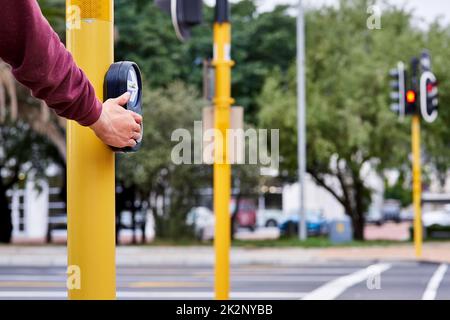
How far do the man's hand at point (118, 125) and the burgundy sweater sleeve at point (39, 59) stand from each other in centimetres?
21

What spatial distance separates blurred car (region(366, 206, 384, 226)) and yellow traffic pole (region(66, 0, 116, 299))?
49042mm

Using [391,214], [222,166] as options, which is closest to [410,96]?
[222,166]

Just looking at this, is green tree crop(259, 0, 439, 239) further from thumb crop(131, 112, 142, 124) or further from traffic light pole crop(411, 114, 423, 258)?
thumb crop(131, 112, 142, 124)

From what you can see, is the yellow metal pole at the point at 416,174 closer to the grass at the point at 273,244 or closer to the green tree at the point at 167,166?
Answer: the grass at the point at 273,244

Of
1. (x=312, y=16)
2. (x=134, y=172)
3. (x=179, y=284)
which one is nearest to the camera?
(x=179, y=284)

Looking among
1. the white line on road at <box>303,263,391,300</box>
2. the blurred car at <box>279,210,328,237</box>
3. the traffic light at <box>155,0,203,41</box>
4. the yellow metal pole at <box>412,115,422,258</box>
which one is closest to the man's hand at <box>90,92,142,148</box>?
the traffic light at <box>155,0,203,41</box>

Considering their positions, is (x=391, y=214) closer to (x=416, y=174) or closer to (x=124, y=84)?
(x=416, y=174)

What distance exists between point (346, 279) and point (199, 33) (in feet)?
58.2

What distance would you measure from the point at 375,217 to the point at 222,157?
154ft

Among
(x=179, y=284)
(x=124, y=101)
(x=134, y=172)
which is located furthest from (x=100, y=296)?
(x=134, y=172)

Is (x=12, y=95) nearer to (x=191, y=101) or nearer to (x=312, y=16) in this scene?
(x=191, y=101)

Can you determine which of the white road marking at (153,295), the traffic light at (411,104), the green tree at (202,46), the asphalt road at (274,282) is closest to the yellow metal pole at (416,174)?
the traffic light at (411,104)

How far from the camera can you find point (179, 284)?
1284cm

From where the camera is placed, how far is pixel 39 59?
187 cm
